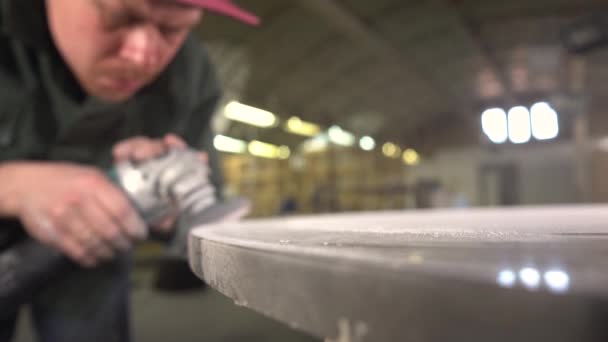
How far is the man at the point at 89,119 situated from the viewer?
0.60m

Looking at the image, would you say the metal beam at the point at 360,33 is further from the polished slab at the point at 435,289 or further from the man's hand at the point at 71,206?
the polished slab at the point at 435,289

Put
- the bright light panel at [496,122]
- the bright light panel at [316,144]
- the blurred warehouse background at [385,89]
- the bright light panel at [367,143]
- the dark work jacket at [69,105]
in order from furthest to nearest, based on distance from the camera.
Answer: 1. the bright light panel at [367,143]
2. the bright light panel at [316,144]
3. the bright light panel at [496,122]
4. the blurred warehouse background at [385,89]
5. the dark work jacket at [69,105]

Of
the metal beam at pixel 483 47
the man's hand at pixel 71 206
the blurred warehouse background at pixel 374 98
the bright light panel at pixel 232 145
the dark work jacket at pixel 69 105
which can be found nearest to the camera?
the man's hand at pixel 71 206

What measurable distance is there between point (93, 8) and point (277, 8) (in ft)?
10.6

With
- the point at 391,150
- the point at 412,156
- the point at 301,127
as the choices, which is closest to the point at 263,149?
the point at 301,127

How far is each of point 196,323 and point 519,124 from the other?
4106 millimetres

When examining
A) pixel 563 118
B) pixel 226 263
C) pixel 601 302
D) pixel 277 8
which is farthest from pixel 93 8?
pixel 563 118

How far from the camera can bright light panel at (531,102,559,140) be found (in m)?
4.84

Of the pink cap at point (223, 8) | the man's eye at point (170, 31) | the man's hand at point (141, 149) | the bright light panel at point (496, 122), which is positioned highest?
the bright light panel at point (496, 122)

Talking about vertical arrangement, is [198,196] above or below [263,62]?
below

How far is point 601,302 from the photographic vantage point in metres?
0.12

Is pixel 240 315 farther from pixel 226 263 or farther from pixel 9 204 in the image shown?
pixel 226 263

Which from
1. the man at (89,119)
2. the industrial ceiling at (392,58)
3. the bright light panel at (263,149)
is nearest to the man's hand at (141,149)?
the man at (89,119)

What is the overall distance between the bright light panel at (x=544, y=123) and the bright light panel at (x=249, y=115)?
307 centimetres
